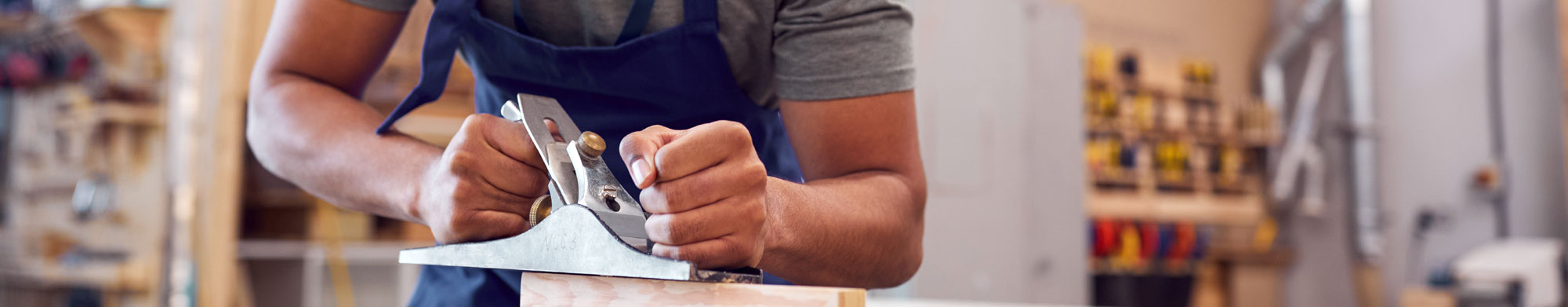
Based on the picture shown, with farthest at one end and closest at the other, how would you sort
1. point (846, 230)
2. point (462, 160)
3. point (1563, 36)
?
point (1563, 36), point (846, 230), point (462, 160)

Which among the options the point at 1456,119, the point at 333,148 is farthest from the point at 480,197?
the point at 1456,119

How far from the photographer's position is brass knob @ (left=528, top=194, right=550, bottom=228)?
62 centimetres

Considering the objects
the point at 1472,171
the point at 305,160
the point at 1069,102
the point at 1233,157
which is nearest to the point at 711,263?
the point at 305,160

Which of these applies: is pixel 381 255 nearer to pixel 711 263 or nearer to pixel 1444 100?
pixel 711 263

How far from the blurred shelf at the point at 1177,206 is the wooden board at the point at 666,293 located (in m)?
4.25

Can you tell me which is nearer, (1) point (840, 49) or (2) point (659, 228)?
A: (2) point (659, 228)

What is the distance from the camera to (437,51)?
773mm

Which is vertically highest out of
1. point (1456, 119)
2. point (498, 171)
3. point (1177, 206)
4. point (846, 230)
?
point (498, 171)

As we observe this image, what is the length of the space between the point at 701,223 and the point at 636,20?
1.08ft

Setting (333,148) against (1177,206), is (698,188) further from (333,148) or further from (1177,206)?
(1177,206)

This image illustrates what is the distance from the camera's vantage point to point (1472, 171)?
4020 mm

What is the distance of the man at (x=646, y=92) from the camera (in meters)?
0.76

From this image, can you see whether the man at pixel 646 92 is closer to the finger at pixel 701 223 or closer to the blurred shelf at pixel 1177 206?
the finger at pixel 701 223

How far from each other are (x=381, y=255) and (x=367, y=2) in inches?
82.2
